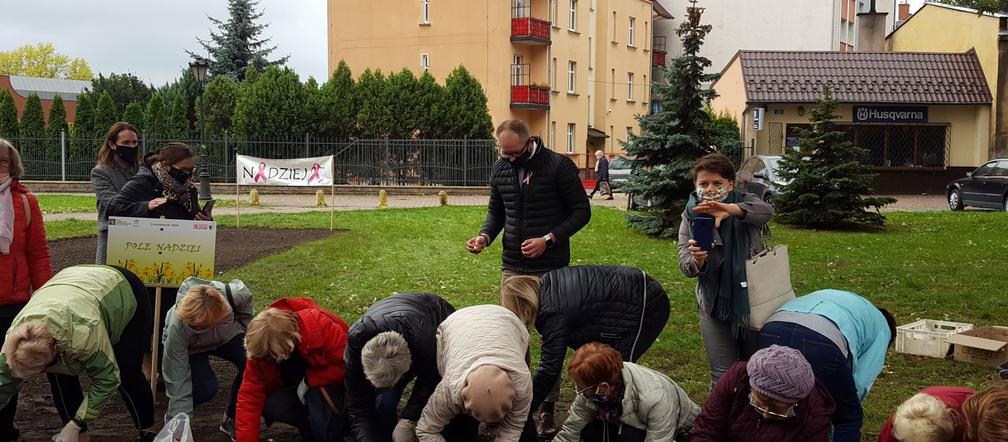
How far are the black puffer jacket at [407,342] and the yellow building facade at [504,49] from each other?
3497cm

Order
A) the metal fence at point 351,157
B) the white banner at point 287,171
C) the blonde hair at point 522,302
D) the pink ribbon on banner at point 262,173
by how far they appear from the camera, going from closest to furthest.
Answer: the blonde hair at point 522,302
the white banner at point 287,171
the pink ribbon on banner at point 262,173
the metal fence at point 351,157

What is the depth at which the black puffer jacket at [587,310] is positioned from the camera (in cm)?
490

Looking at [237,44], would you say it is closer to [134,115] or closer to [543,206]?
[134,115]

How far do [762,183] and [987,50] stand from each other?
14449 mm

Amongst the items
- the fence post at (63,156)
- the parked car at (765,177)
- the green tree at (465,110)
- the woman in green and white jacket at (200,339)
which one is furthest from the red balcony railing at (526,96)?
the woman in green and white jacket at (200,339)

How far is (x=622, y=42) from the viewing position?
49.4 metres

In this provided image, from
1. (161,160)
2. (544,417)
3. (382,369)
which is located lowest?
(544,417)

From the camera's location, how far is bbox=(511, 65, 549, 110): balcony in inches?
1560

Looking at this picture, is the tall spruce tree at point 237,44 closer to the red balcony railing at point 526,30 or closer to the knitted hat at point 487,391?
the red balcony railing at point 526,30

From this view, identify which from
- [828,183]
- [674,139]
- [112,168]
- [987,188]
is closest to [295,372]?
[112,168]

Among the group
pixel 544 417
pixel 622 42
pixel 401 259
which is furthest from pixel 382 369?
pixel 622 42

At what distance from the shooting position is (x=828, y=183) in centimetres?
1659

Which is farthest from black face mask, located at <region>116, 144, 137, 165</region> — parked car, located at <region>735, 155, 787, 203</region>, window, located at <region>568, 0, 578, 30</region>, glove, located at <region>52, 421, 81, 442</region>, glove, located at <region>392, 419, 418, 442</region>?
window, located at <region>568, 0, 578, 30</region>

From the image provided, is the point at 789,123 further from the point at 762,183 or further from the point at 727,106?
the point at 762,183
